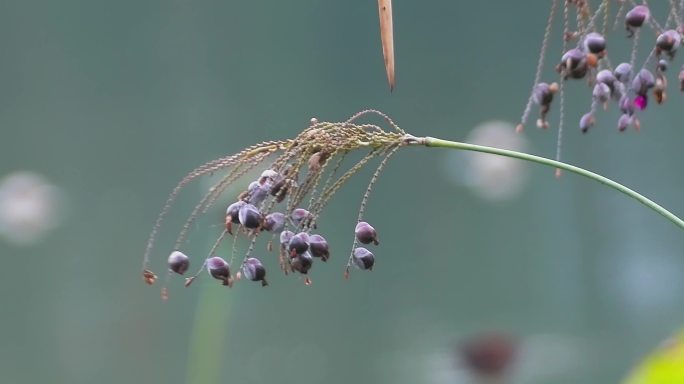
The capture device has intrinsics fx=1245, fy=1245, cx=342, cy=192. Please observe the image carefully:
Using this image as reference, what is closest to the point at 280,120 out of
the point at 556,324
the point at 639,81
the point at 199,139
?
the point at 199,139

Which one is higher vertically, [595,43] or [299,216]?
[595,43]

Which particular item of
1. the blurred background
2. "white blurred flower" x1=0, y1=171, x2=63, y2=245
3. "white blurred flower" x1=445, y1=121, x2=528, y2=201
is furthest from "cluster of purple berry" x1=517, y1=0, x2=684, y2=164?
"white blurred flower" x1=0, y1=171, x2=63, y2=245

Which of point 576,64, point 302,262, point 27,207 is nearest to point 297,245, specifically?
point 302,262

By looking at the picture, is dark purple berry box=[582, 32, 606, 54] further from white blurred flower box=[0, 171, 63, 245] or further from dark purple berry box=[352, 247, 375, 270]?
white blurred flower box=[0, 171, 63, 245]

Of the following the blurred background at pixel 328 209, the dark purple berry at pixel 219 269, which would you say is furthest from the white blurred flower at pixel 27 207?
the dark purple berry at pixel 219 269

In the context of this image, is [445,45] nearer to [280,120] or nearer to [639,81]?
[280,120]

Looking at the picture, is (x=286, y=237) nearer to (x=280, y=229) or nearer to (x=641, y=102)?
(x=280, y=229)

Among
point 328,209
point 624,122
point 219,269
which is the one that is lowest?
point 328,209
